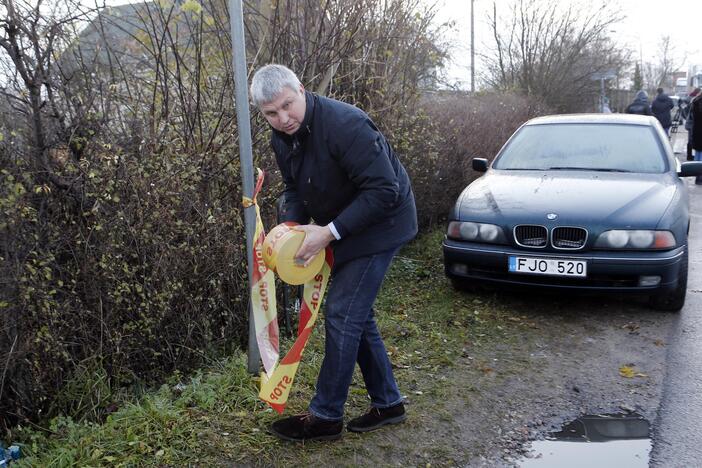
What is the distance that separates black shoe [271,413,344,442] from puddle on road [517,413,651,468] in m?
0.96

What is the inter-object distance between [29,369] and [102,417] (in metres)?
0.50

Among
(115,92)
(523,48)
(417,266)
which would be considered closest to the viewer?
(115,92)

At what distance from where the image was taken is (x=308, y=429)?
3.24 m

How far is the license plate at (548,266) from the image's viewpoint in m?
5.15

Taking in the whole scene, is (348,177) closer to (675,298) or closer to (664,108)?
(675,298)

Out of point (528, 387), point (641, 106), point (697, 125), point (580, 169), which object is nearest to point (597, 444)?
point (528, 387)

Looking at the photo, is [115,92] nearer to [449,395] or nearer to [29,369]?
[29,369]

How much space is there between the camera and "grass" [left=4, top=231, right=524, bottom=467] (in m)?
3.14

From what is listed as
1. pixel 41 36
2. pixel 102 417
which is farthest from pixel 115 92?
pixel 102 417

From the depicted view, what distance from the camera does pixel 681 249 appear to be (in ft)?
17.3

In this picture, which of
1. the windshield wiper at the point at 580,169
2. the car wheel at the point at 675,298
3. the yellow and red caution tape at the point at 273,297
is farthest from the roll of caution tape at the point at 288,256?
the windshield wiper at the point at 580,169

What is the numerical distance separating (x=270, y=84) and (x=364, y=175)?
1.86 feet

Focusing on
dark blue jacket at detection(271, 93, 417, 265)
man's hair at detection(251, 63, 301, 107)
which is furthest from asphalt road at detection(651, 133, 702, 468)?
man's hair at detection(251, 63, 301, 107)

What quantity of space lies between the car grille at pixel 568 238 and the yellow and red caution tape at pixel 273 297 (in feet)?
8.64
